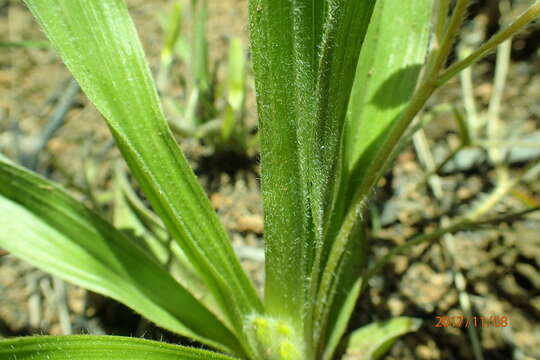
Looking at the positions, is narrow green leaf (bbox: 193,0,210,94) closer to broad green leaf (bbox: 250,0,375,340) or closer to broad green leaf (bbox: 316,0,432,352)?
broad green leaf (bbox: 316,0,432,352)

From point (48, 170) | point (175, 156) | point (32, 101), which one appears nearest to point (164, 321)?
point (175, 156)

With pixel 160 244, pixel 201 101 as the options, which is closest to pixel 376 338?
pixel 160 244

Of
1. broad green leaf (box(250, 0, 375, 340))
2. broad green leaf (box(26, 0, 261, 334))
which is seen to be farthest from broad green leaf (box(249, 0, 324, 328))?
broad green leaf (box(26, 0, 261, 334))

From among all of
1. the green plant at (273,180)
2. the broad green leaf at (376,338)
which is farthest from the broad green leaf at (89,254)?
the broad green leaf at (376,338)

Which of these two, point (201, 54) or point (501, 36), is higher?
point (201, 54)

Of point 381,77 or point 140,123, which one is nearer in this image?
point 140,123
